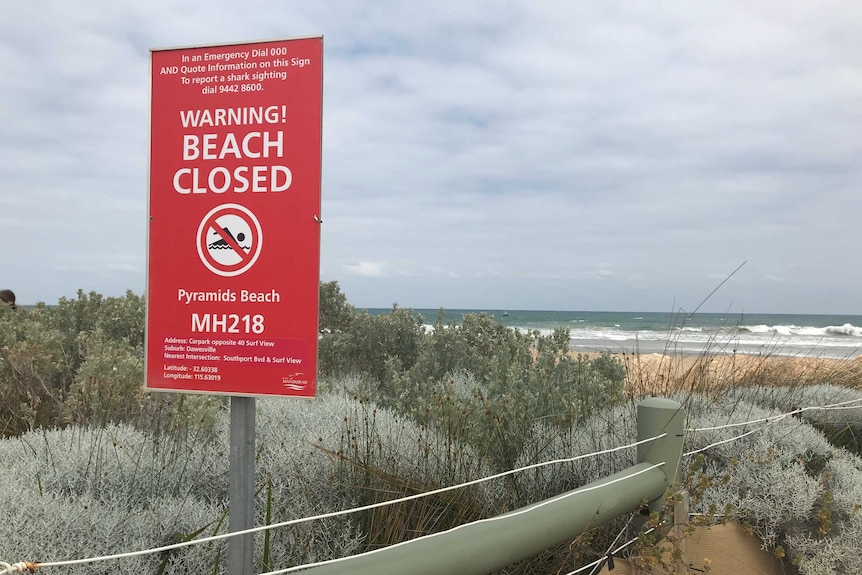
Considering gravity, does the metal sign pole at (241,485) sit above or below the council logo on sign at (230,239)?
below

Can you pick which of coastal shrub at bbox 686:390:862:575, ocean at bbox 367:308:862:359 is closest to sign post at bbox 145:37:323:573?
coastal shrub at bbox 686:390:862:575

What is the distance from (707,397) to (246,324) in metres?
4.21

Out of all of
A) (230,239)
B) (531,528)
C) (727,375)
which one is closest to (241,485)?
(230,239)

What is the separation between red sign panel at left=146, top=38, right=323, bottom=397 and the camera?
2.26 metres

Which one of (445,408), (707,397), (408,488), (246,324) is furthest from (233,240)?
(707,397)

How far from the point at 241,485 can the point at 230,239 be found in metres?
0.86

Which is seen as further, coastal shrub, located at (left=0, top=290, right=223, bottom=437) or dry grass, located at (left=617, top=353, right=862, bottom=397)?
dry grass, located at (left=617, top=353, right=862, bottom=397)

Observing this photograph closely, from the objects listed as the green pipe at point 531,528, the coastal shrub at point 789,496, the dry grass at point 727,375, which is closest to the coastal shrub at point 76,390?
the green pipe at point 531,528

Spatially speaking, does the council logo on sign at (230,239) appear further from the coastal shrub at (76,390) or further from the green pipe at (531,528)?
the coastal shrub at (76,390)

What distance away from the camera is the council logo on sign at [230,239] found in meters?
2.28

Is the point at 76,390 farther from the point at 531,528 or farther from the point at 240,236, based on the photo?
the point at 531,528

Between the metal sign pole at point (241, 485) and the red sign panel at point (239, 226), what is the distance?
0.40ft

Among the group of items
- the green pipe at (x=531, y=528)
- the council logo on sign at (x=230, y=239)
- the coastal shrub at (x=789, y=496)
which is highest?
the council logo on sign at (x=230, y=239)

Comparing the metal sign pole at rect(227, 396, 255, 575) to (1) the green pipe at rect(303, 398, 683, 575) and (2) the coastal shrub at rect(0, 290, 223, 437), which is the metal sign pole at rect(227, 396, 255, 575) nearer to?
(1) the green pipe at rect(303, 398, 683, 575)
